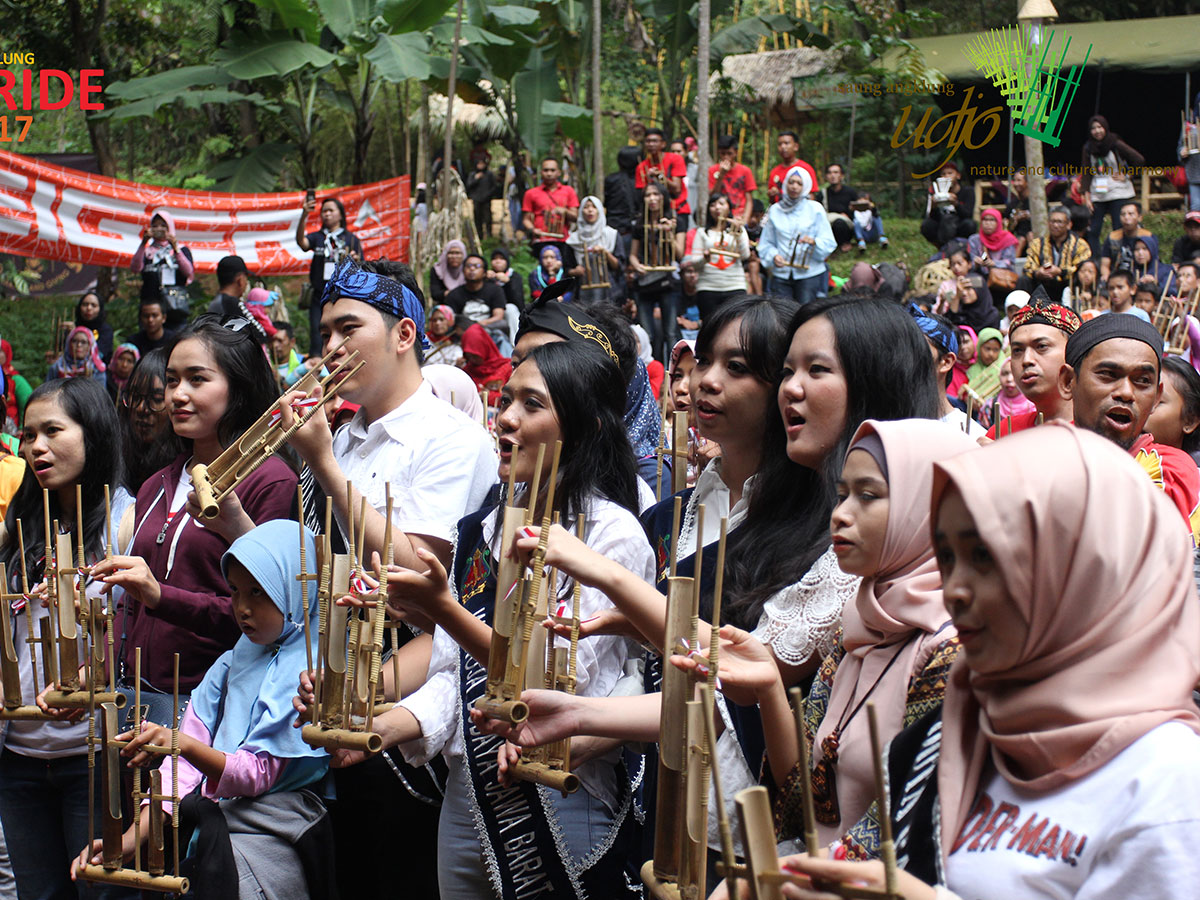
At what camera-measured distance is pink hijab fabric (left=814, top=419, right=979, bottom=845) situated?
1898mm

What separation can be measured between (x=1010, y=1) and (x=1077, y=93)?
3.39 meters

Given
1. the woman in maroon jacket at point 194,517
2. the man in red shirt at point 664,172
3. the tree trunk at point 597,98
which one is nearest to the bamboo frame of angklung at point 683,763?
the woman in maroon jacket at point 194,517

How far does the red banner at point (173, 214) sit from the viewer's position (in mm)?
11758

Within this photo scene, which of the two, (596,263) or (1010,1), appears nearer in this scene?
(596,263)

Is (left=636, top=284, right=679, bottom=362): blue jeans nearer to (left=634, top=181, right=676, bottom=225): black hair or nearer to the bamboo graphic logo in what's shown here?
(left=634, top=181, right=676, bottom=225): black hair

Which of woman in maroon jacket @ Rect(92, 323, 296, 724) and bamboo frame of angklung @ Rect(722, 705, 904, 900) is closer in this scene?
bamboo frame of angklung @ Rect(722, 705, 904, 900)

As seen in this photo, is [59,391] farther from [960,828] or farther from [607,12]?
[607,12]

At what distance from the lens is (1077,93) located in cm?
1853

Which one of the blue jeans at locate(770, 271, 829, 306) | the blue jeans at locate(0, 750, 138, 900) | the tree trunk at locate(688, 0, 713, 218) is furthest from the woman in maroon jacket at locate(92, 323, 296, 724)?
the tree trunk at locate(688, 0, 713, 218)

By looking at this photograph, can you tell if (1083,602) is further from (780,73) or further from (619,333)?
(780,73)

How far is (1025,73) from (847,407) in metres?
14.7

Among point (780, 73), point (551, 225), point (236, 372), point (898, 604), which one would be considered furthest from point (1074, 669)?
point (780, 73)

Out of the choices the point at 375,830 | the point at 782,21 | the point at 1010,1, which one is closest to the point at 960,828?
the point at 375,830

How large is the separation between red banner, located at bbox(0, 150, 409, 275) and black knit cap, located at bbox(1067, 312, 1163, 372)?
10.1m
